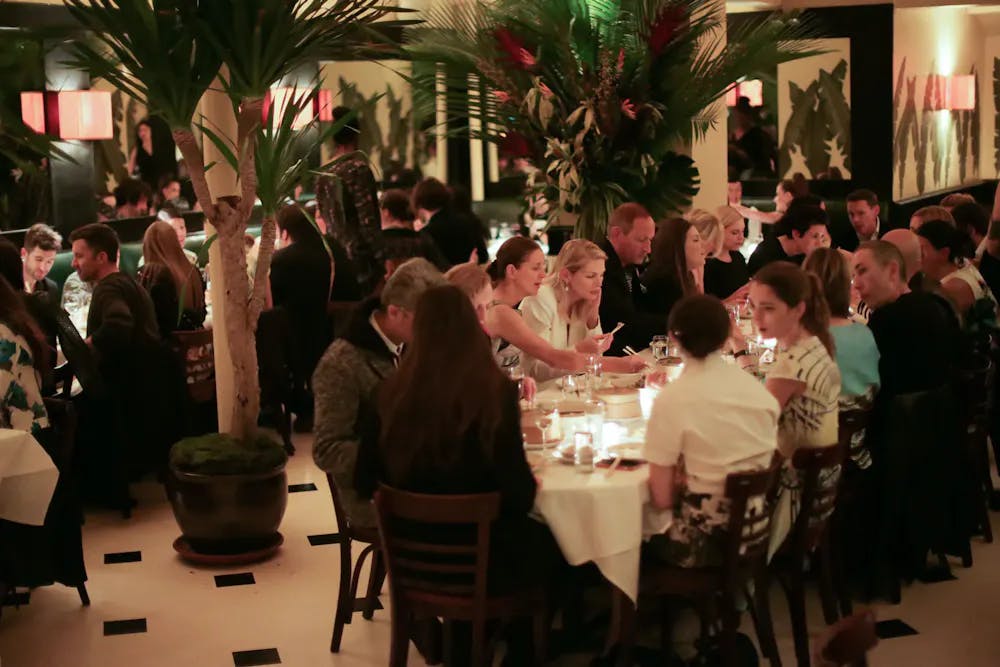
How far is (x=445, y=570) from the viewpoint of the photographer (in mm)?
4203

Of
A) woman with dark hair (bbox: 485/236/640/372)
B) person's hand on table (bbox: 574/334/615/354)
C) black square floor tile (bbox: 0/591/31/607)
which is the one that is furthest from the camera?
person's hand on table (bbox: 574/334/615/354)

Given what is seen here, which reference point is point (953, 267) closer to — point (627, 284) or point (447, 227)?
point (627, 284)

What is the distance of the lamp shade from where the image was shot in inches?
623

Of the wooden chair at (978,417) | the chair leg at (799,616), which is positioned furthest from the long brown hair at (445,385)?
the wooden chair at (978,417)

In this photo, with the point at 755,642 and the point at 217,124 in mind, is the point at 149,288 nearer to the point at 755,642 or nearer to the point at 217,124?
the point at 217,124

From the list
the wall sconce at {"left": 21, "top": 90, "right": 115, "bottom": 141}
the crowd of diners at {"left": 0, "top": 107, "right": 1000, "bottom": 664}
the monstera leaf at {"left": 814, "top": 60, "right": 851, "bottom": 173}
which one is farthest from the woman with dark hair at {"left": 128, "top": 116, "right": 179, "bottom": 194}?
the monstera leaf at {"left": 814, "top": 60, "right": 851, "bottom": 173}

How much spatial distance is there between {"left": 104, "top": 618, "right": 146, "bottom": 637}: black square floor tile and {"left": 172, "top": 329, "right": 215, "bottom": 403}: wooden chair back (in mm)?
2068

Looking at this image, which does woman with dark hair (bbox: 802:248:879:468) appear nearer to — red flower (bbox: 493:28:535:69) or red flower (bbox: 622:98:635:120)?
red flower (bbox: 622:98:635:120)

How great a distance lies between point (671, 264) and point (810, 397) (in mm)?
2536

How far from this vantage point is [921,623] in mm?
5430

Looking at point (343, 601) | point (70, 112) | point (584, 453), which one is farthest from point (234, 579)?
point (70, 112)

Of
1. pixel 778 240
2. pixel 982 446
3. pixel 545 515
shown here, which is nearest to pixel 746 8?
pixel 778 240

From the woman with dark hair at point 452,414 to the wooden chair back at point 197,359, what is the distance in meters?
3.54

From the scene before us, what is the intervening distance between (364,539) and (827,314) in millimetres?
1799
